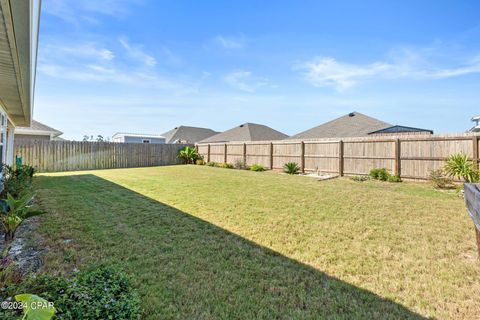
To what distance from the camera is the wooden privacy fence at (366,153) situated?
8.73 meters

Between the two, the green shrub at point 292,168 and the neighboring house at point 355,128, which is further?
the neighboring house at point 355,128

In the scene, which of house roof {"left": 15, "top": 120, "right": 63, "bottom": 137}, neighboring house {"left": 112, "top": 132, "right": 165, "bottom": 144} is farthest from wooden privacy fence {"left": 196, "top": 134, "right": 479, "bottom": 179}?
neighboring house {"left": 112, "top": 132, "right": 165, "bottom": 144}

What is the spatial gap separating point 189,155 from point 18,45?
16500mm

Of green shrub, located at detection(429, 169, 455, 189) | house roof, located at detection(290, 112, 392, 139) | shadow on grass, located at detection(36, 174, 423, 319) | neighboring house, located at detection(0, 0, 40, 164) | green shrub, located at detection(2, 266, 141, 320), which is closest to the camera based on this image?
green shrub, located at detection(2, 266, 141, 320)

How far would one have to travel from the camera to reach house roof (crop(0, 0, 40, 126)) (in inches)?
91.1

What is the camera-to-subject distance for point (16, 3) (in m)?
2.17

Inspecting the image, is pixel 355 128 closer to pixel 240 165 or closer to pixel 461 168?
pixel 240 165

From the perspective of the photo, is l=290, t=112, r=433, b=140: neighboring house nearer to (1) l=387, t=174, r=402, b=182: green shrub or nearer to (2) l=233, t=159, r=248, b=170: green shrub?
(2) l=233, t=159, r=248, b=170: green shrub

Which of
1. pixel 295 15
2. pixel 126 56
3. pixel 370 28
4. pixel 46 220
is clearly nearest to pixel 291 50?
pixel 295 15

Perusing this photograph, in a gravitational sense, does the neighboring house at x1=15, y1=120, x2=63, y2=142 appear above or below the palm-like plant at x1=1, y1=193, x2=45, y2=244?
above

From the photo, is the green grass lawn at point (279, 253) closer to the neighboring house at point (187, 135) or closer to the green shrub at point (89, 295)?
the green shrub at point (89, 295)

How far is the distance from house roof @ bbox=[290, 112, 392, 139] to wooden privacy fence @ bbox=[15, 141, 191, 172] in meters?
11.0

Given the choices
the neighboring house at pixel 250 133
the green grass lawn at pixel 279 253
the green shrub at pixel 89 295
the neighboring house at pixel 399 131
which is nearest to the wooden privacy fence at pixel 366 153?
the green grass lawn at pixel 279 253

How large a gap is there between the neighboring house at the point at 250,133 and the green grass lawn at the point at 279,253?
17853 mm
